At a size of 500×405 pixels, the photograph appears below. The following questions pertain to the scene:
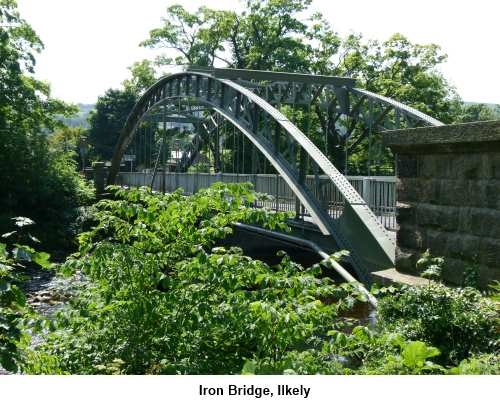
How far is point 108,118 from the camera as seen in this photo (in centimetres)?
5731

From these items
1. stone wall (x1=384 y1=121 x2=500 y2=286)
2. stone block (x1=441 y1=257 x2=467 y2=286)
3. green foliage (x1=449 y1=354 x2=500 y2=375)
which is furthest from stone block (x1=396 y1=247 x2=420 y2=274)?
green foliage (x1=449 y1=354 x2=500 y2=375)

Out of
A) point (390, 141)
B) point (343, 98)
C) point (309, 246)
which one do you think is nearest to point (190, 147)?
point (343, 98)

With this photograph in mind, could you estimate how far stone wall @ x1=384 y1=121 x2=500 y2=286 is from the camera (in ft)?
14.8

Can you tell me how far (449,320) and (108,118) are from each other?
5614cm

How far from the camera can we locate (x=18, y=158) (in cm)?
2247

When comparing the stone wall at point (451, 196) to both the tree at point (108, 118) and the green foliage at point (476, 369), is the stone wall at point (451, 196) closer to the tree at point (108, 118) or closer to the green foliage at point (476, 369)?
the green foliage at point (476, 369)

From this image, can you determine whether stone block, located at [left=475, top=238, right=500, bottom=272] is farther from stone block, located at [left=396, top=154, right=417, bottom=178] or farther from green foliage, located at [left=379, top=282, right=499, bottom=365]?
stone block, located at [left=396, top=154, right=417, bottom=178]

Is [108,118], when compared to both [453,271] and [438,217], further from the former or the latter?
[453,271]

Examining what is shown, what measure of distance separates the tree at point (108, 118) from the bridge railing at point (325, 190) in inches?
1429

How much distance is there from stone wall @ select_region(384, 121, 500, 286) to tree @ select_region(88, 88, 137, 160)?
5446 centimetres

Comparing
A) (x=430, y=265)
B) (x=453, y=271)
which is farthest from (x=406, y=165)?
(x=453, y=271)

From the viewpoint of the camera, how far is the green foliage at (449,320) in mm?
3889

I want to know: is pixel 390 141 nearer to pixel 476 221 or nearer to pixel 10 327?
pixel 476 221

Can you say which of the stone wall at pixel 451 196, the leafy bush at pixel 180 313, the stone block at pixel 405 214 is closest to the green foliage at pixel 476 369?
the leafy bush at pixel 180 313
